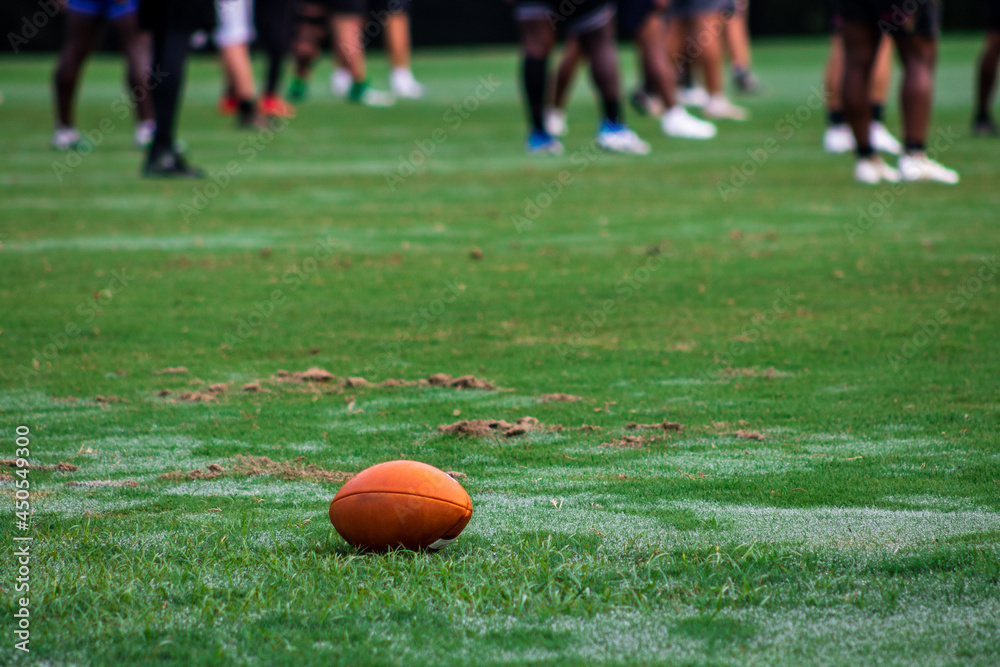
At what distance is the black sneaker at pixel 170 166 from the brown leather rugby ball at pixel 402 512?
710cm

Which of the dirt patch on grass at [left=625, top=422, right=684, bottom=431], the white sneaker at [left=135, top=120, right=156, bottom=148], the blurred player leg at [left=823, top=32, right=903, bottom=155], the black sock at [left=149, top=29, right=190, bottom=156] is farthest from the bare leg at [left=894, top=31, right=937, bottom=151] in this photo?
the white sneaker at [left=135, top=120, right=156, bottom=148]

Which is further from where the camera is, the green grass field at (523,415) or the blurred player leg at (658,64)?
the blurred player leg at (658,64)

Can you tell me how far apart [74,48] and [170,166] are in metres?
1.82

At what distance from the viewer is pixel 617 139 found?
11141 mm

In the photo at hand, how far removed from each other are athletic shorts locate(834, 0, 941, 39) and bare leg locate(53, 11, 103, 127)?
5.95 m

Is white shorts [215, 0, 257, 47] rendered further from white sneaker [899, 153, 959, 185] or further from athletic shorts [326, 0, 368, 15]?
white sneaker [899, 153, 959, 185]

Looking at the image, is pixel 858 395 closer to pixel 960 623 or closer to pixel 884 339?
pixel 884 339

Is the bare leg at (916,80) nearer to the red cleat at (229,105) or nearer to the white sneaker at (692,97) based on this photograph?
the white sneaker at (692,97)

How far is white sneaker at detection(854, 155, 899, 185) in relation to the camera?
9.04m

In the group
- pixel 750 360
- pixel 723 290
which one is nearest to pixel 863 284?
pixel 723 290

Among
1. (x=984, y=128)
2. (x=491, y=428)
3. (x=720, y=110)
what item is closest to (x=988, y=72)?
(x=984, y=128)

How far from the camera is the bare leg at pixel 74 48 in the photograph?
34.1 ft

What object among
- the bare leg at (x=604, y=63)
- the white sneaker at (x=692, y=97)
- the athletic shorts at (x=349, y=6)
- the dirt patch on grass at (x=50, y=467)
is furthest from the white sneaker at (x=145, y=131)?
the dirt patch on grass at (x=50, y=467)

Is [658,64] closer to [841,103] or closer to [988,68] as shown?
[841,103]
